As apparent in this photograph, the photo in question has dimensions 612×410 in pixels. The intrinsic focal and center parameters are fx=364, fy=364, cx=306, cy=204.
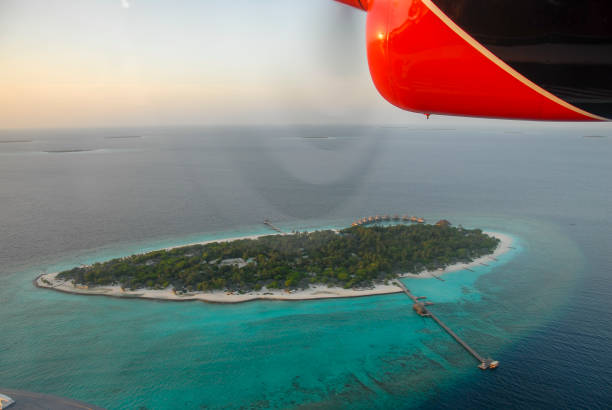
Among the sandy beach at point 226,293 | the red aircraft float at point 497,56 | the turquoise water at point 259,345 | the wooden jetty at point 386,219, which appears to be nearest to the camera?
the red aircraft float at point 497,56

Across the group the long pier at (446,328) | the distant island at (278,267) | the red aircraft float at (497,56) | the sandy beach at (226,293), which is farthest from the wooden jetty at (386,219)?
the red aircraft float at (497,56)

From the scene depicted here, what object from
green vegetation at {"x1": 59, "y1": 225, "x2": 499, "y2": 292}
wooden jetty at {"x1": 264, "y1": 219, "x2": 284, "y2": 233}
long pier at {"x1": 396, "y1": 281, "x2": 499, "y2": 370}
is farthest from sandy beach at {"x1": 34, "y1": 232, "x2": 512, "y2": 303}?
wooden jetty at {"x1": 264, "y1": 219, "x2": 284, "y2": 233}

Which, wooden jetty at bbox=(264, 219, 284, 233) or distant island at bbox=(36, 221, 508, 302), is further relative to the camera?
wooden jetty at bbox=(264, 219, 284, 233)

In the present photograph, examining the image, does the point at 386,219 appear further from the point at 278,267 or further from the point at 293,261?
the point at 278,267

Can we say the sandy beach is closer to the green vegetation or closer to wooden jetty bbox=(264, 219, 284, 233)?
the green vegetation

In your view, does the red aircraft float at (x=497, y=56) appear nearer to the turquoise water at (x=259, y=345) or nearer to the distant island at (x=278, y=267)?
the turquoise water at (x=259, y=345)

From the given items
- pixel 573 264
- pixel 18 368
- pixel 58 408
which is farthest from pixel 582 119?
pixel 573 264

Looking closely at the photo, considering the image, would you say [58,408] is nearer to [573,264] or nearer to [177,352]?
[177,352]
